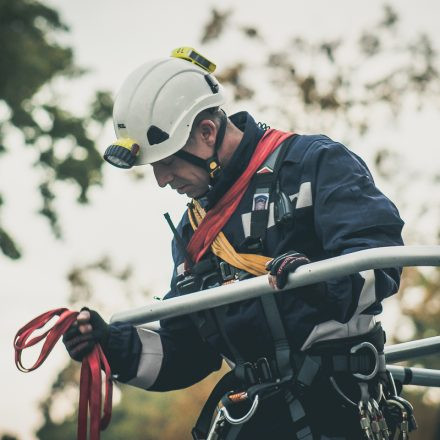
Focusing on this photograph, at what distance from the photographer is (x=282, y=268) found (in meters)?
2.96

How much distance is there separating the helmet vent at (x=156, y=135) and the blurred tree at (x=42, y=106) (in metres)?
8.85

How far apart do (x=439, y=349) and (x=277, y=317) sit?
37.5 inches

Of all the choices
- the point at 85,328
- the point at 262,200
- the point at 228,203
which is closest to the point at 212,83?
the point at 228,203

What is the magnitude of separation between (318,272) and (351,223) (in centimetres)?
45

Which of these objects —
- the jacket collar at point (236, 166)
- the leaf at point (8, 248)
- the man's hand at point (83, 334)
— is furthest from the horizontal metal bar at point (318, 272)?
the leaf at point (8, 248)

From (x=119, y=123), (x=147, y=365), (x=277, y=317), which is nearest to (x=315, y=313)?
(x=277, y=317)

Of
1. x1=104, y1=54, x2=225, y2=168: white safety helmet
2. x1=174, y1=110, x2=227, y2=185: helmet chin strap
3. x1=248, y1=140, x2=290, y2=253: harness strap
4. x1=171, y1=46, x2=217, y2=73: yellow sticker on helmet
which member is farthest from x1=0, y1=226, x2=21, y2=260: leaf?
x1=248, y1=140, x2=290, y2=253: harness strap

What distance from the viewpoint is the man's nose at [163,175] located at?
156 inches

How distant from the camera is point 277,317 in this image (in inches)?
135

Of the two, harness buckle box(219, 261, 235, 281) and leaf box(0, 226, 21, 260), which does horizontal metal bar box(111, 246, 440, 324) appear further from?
leaf box(0, 226, 21, 260)

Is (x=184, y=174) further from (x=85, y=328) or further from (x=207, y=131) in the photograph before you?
(x=85, y=328)

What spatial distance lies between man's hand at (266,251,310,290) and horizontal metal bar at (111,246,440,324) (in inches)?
0.7

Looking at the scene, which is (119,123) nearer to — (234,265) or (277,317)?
(234,265)

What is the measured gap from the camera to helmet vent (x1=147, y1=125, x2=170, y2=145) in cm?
395
